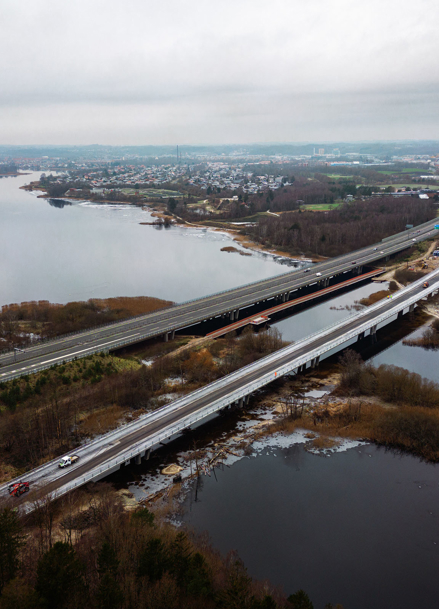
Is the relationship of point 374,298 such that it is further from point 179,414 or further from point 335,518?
point 335,518

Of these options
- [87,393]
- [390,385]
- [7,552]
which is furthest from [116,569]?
[390,385]

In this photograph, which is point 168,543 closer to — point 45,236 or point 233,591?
point 233,591

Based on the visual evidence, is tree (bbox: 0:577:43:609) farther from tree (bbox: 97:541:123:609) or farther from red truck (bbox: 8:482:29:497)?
red truck (bbox: 8:482:29:497)

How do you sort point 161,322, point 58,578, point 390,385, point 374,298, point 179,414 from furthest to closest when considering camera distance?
1. point 374,298
2. point 161,322
3. point 390,385
4. point 179,414
5. point 58,578

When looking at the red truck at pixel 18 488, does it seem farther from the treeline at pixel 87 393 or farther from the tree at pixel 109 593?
the tree at pixel 109 593

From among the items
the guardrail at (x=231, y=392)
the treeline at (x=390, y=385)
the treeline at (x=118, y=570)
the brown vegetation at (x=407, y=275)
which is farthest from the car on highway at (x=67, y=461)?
the brown vegetation at (x=407, y=275)

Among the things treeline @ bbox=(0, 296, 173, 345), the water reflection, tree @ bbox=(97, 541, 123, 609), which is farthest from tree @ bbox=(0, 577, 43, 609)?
the water reflection
